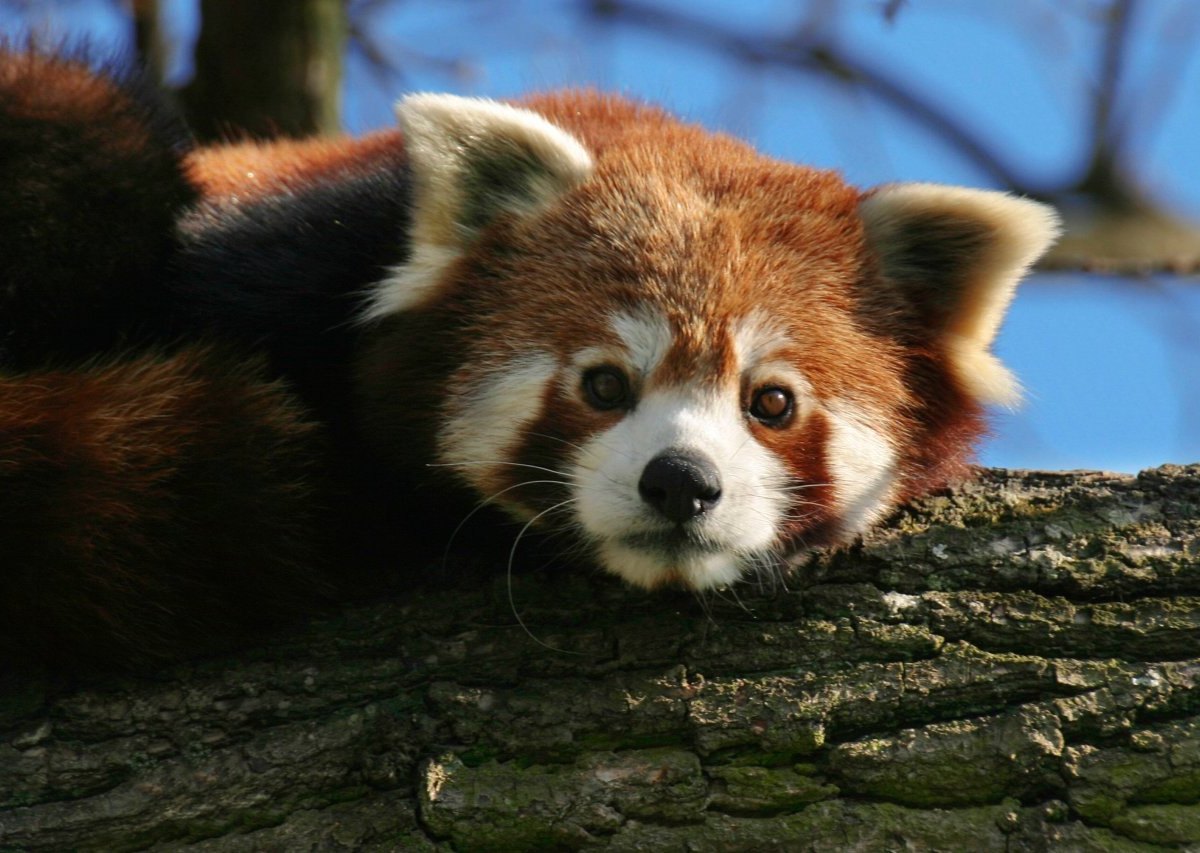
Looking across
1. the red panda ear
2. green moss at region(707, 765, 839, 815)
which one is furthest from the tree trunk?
green moss at region(707, 765, 839, 815)

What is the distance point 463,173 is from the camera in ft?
11.3

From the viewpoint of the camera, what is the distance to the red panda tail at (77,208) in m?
3.27

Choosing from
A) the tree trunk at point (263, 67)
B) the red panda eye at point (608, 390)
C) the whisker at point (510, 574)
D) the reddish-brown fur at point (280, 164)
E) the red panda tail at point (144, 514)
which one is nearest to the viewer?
the red panda tail at point (144, 514)

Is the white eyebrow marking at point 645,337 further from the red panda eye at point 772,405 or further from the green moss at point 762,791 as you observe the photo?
the green moss at point 762,791

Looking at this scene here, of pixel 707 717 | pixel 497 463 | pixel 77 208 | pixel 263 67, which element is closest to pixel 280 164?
pixel 77 208

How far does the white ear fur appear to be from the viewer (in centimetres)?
337

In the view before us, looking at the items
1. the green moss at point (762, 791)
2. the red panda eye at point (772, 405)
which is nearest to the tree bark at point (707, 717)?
the green moss at point (762, 791)

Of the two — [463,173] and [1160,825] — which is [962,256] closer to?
[463,173]

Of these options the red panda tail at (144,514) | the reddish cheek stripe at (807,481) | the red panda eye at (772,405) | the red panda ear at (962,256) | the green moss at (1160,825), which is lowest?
the red panda tail at (144,514)

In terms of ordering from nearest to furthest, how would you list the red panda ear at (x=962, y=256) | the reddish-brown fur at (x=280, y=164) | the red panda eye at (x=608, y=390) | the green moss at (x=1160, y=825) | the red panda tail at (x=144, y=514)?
the green moss at (x=1160, y=825) < the red panda tail at (x=144, y=514) < the red panda eye at (x=608, y=390) < the red panda ear at (x=962, y=256) < the reddish-brown fur at (x=280, y=164)

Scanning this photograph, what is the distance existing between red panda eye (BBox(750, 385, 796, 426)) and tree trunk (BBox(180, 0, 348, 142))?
8.96 feet

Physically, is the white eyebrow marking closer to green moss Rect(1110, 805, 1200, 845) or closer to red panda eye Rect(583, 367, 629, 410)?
red panda eye Rect(583, 367, 629, 410)

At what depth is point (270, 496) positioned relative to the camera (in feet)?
9.87

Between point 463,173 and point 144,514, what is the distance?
3.84 ft
